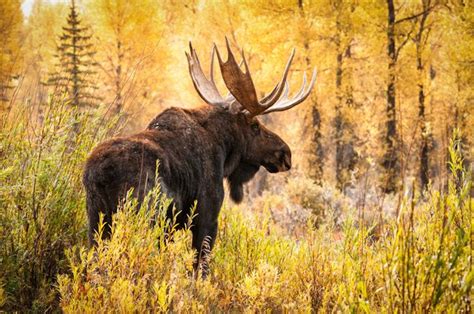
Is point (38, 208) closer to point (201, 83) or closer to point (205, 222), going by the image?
point (205, 222)

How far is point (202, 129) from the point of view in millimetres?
4207

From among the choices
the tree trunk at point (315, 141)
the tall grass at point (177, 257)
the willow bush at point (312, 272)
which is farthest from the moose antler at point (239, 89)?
the tree trunk at point (315, 141)

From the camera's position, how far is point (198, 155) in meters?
3.98

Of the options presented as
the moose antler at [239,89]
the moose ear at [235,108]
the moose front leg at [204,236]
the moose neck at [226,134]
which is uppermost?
the moose antler at [239,89]

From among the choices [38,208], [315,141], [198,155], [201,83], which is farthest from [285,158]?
[315,141]

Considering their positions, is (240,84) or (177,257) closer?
(177,257)

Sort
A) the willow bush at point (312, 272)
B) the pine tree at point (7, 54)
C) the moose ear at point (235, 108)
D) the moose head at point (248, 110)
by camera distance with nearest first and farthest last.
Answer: the willow bush at point (312, 272)
the pine tree at point (7, 54)
the moose head at point (248, 110)
the moose ear at point (235, 108)

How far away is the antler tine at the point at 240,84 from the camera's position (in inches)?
171

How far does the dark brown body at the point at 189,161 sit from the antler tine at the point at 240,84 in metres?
0.16

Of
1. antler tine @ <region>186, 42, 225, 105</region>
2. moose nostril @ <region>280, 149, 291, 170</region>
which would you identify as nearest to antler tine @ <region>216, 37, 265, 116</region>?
antler tine @ <region>186, 42, 225, 105</region>

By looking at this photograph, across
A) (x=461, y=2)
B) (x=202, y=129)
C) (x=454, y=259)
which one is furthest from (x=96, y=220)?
(x=461, y=2)

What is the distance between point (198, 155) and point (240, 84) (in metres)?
0.85

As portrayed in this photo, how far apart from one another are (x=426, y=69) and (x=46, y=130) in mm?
14023

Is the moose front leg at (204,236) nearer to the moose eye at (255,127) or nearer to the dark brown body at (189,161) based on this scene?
the dark brown body at (189,161)
